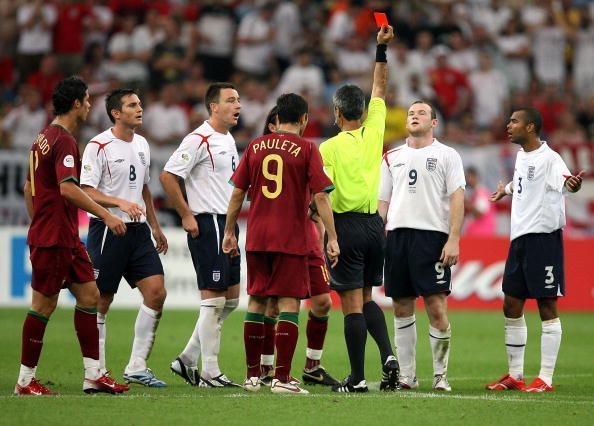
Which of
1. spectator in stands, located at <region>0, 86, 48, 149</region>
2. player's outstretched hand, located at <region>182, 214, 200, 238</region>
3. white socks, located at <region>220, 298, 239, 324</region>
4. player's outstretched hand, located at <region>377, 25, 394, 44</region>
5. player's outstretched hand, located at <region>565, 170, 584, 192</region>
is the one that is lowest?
white socks, located at <region>220, 298, 239, 324</region>

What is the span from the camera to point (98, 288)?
10930 millimetres

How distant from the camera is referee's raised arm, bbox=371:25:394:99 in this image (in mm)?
10891

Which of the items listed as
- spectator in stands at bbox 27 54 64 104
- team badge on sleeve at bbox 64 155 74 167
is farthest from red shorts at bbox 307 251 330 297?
spectator in stands at bbox 27 54 64 104

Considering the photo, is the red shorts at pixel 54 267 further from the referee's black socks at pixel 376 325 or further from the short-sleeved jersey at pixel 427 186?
the short-sleeved jersey at pixel 427 186

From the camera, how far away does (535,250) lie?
11.2 metres

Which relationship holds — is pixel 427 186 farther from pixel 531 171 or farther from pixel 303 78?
pixel 303 78

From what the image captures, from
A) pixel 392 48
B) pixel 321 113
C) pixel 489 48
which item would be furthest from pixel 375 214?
pixel 489 48

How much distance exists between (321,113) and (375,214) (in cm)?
1238

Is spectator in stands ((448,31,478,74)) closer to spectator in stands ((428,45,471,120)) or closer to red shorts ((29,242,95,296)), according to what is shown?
spectator in stands ((428,45,471,120))

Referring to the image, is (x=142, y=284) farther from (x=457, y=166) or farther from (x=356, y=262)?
(x=457, y=166)

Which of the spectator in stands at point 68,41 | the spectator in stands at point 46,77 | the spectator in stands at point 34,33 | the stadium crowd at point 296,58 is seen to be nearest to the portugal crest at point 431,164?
the stadium crowd at point 296,58

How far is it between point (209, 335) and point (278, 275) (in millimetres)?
1385

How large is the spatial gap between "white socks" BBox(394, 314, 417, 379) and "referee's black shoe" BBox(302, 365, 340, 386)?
0.82 m

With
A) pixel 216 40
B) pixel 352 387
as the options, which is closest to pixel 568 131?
pixel 216 40
